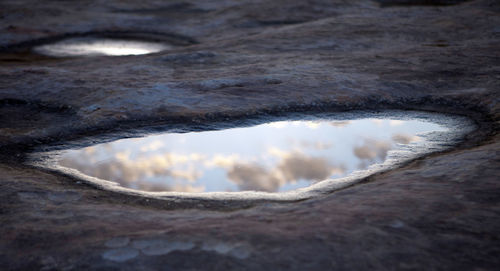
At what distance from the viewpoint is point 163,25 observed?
28.4 feet

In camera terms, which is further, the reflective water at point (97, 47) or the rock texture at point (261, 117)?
the reflective water at point (97, 47)

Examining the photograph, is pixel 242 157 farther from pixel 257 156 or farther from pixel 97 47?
pixel 97 47

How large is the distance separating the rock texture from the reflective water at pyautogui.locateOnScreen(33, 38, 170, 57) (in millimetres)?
365

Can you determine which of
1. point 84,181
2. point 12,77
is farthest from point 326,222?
point 12,77

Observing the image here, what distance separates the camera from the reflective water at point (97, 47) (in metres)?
A: 6.73

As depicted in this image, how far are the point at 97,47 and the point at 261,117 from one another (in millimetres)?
4654

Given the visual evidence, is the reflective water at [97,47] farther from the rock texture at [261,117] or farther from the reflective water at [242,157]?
the reflective water at [242,157]

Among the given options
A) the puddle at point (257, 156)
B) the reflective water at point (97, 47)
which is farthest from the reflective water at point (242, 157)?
the reflective water at point (97, 47)

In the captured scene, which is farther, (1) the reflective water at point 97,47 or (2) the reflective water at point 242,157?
(1) the reflective water at point 97,47

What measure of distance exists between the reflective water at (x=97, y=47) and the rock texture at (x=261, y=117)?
0.37 metres

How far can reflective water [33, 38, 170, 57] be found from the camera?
6.73 metres

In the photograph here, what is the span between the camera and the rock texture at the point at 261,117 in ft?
4.87

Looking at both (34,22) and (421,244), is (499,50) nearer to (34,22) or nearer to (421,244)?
(421,244)

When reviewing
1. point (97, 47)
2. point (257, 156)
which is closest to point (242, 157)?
point (257, 156)
